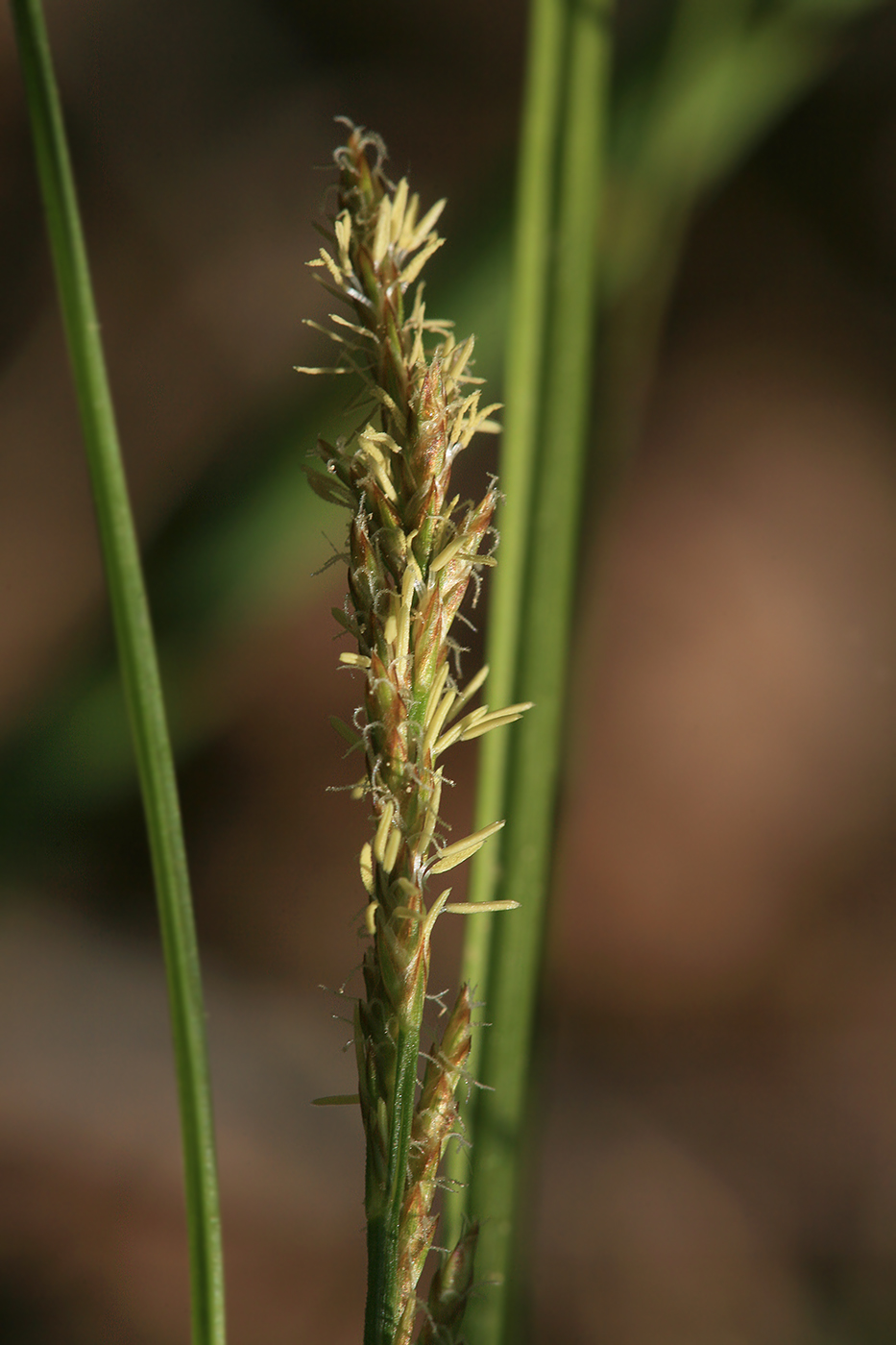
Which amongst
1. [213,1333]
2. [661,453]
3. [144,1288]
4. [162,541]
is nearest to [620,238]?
[162,541]

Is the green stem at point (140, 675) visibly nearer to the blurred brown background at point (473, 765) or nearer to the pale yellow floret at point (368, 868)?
the pale yellow floret at point (368, 868)

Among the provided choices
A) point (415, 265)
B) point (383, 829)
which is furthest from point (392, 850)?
point (415, 265)

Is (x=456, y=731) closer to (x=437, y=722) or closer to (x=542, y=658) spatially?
(x=437, y=722)

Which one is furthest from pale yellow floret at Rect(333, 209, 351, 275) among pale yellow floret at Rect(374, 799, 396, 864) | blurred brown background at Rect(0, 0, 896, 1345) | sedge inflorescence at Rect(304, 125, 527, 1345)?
blurred brown background at Rect(0, 0, 896, 1345)

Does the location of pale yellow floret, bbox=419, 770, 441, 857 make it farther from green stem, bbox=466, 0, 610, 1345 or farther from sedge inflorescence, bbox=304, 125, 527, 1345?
green stem, bbox=466, 0, 610, 1345

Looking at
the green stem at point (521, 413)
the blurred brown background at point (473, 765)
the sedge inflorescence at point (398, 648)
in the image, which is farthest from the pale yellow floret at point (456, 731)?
the blurred brown background at point (473, 765)

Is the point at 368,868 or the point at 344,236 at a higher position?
the point at 344,236
